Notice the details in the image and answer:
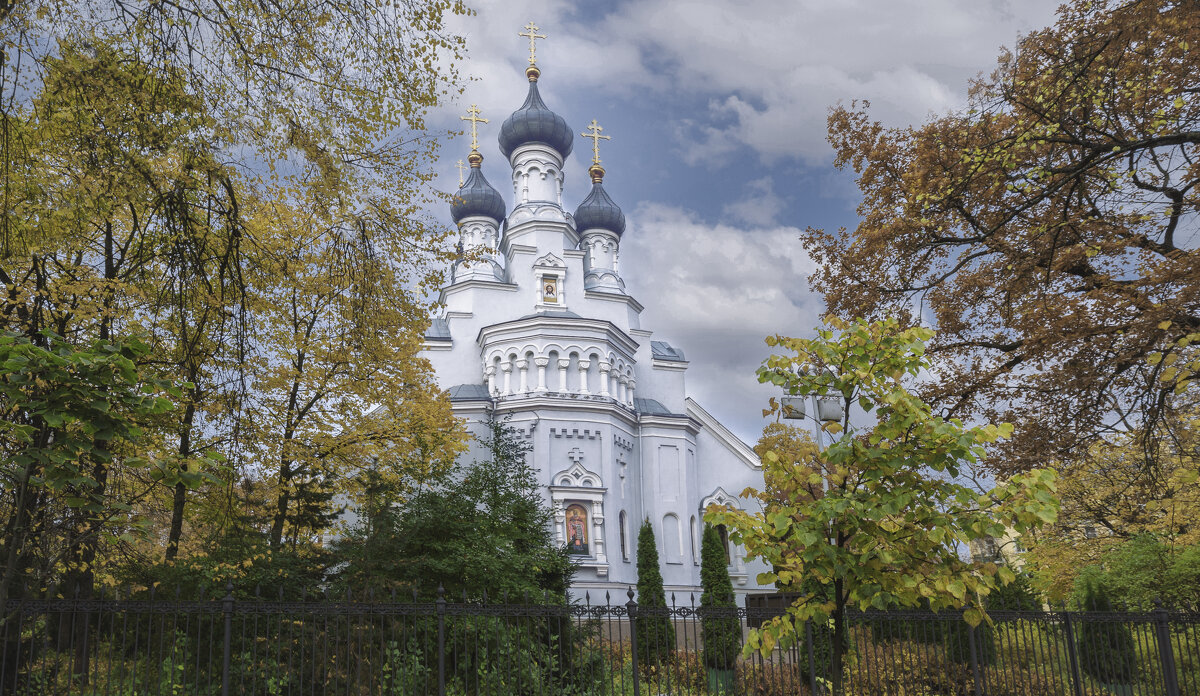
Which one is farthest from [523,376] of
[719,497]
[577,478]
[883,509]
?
[883,509]

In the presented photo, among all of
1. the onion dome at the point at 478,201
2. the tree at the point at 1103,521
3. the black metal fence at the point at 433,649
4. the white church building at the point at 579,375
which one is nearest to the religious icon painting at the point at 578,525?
the white church building at the point at 579,375

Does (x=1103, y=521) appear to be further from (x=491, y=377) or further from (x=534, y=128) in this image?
(x=534, y=128)

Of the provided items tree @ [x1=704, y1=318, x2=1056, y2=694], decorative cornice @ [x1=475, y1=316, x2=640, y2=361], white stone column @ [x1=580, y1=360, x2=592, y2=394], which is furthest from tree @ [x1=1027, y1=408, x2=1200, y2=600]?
decorative cornice @ [x1=475, y1=316, x2=640, y2=361]

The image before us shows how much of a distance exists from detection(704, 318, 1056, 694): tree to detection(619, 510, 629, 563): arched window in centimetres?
2182

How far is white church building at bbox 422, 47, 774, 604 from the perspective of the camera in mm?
28016

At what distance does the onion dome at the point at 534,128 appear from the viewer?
115ft

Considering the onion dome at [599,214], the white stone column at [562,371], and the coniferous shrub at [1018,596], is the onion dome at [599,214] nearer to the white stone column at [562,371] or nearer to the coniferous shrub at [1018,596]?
the white stone column at [562,371]

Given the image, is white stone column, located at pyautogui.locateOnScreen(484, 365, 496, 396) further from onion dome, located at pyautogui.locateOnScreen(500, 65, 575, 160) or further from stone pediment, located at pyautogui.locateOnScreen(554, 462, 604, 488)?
onion dome, located at pyautogui.locateOnScreen(500, 65, 575, 160)

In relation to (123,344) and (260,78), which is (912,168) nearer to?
(260,78)

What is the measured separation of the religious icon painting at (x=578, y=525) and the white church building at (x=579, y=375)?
5cm

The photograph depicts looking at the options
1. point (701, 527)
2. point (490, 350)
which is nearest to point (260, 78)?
point (490, 350)

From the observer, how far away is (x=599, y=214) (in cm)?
3747

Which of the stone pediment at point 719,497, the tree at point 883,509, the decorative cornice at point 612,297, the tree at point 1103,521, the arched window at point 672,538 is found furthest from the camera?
the decorative cornice at point 612,297

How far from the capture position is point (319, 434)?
43.2 ft
